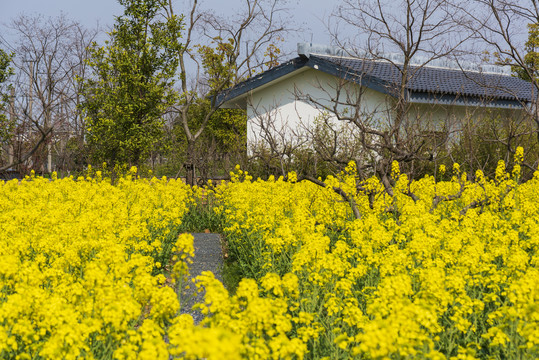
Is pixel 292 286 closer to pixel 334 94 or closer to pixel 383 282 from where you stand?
pixel 383 282

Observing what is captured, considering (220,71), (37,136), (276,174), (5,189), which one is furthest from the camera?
(37,136)

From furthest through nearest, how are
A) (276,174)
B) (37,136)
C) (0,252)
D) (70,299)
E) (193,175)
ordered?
(37,136) → (193,175) → (276,174) → (0,252) → (70,299)

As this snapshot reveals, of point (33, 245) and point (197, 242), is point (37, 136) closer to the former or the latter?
point (197, 242)

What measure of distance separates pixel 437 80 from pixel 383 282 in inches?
636

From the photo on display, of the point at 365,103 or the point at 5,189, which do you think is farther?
the point at 365,103

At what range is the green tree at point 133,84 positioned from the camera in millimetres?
16859

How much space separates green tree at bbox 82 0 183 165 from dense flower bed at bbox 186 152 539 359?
6.11 meters

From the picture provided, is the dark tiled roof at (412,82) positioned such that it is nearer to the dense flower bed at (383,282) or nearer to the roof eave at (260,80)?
the roof eave at (260,80)

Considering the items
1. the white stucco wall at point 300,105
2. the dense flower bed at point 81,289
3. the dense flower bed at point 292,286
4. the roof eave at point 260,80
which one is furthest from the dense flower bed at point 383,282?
the roof eave at point 260,80

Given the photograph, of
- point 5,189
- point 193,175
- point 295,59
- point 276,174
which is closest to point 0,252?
point 5,189

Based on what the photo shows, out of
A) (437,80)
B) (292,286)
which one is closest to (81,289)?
(292,286)

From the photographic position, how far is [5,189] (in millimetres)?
11977

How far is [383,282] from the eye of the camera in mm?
4211

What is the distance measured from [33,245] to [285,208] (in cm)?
483
